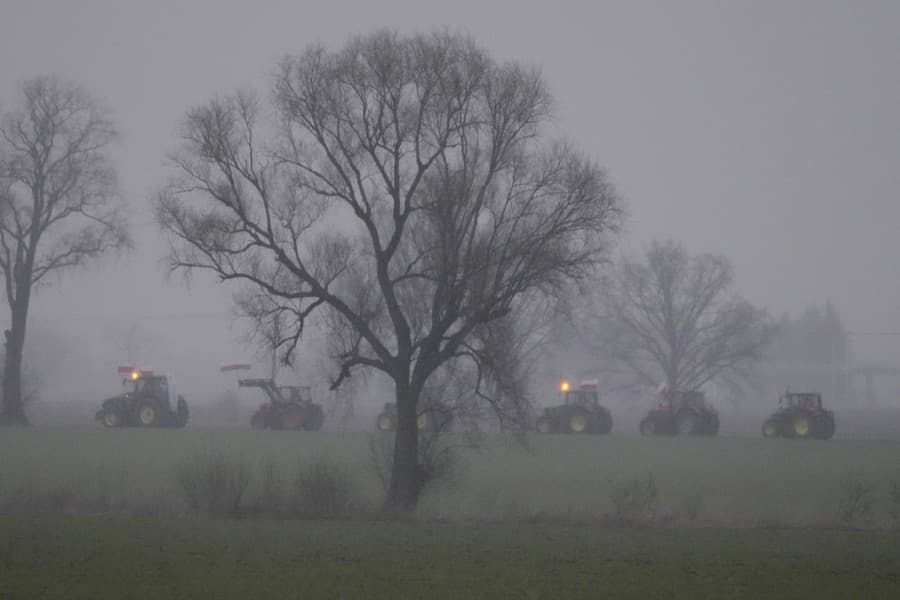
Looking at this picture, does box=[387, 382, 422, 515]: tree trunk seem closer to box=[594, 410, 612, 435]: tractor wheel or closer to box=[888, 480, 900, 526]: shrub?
box=[888, 480, 900, 526]: shrub

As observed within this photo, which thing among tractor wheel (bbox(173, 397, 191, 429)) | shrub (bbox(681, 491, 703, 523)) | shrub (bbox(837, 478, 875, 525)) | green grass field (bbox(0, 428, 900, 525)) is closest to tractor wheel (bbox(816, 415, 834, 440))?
green grass field (bbox(0, 428, 900, 525))

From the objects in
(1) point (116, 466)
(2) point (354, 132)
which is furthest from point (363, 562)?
(1) point (116, 466)

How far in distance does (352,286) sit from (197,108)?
5236 mm

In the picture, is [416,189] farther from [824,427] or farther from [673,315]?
[673,315]

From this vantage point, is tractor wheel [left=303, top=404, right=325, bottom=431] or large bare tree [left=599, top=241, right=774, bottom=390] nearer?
tractor wheel [left=303, top=404, right=325, bottom=431]

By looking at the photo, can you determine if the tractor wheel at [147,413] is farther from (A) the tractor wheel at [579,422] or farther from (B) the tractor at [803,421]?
(B) the tractor at [803,421]

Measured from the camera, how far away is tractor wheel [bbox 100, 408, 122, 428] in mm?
46844

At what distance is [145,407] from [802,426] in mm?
29720

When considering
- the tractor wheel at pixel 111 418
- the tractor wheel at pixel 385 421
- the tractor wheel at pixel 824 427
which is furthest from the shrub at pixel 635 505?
the tractor wheel at pixel 111 418

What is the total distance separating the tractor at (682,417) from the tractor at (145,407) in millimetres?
22426

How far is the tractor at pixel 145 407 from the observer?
47125 millimetres

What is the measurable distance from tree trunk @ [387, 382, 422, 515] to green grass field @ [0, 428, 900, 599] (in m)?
0.59

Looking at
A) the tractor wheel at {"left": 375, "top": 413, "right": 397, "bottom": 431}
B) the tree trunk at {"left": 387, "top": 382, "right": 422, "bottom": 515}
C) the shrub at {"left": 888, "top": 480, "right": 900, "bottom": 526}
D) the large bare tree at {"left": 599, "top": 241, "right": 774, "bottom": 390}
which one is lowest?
the shrub at {"left": 888, "top": 480, "right": 900, "bottom": 526}

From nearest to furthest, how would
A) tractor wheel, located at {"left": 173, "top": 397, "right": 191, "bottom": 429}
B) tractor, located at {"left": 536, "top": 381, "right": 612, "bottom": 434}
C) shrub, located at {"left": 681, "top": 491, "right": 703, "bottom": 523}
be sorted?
shrub, located at {"left": 681, "top": 491, "right": 703, "bottom": 523}
tractor wheel, located at {"left": 173, "top": 397, "right": 191, "bottom": 429}
tractor, located at {"left": 536, "top": 381, "right": 612, "bottom": 434}
